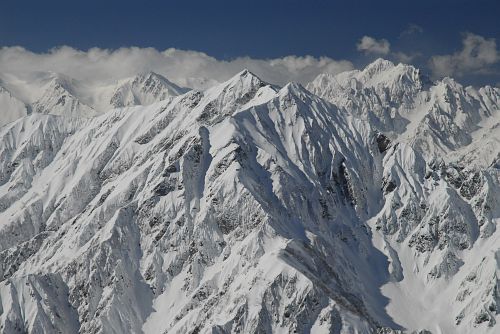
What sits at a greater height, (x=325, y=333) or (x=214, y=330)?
(x=214, y=330)
